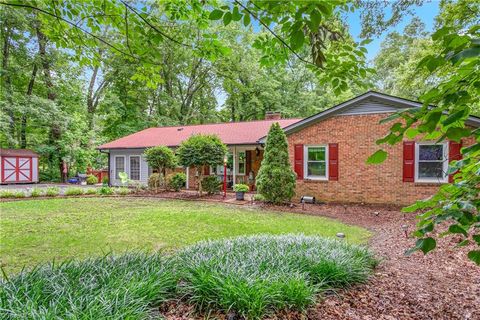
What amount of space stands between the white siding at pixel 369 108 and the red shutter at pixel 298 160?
7.30 ft

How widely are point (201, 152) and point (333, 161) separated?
572 centimetres

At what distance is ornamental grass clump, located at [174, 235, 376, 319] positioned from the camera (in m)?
2.70

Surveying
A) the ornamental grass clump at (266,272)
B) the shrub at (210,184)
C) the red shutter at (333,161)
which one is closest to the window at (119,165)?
the shrub at (210,184)

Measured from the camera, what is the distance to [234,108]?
2862cm

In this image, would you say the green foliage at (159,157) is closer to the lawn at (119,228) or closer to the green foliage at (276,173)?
the lawn at (119,228)

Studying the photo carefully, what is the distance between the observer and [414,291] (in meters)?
3.39

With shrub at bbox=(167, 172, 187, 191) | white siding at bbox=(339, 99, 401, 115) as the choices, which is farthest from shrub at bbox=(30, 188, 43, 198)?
white siding at bbox=(339, 99, 401, 115)

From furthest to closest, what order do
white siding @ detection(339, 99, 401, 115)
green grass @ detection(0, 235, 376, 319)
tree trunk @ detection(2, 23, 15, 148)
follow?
tree trunk @ detection(2, 23, 15, 148) < white siding @ detection(339, 99, 401, 115) < green grass @ detection(0, 235, 376, 319)

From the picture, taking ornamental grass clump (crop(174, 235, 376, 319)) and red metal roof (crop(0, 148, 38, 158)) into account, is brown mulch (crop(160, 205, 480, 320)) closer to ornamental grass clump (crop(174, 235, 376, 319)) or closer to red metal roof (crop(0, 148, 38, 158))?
ornamental grass clump (crop(174, 235, 376, 319))

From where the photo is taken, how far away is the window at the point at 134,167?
18266mm

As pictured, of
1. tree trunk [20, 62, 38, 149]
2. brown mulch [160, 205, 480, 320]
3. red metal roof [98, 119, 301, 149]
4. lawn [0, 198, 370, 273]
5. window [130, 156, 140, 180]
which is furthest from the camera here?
tree trunk [20, 62, 38, 149]

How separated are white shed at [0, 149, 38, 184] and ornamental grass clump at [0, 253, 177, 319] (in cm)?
2066

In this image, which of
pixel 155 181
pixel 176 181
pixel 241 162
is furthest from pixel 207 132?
pixel 155 181

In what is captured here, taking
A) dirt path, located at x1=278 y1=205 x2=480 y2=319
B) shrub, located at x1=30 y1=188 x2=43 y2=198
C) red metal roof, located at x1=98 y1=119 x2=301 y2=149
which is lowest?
shrub, located at x1=30 y1=188 x2=43 y2=198
